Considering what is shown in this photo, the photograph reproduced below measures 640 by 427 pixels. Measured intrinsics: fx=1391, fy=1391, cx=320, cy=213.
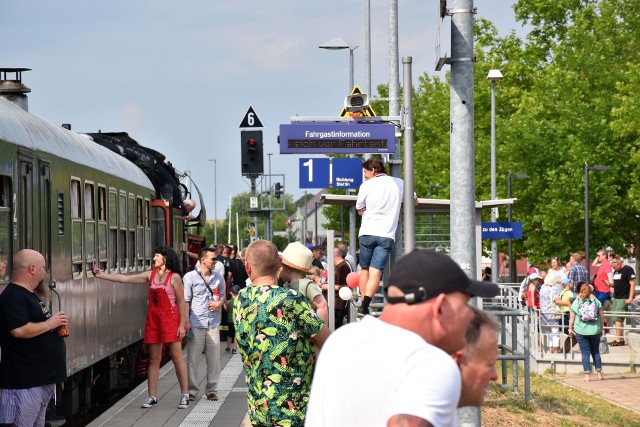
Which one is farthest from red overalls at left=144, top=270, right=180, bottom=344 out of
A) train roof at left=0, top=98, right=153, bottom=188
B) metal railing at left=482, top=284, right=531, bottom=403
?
metal railing at left=482, top=284, right=531, bottom=403

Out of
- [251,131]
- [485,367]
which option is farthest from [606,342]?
[485,367]

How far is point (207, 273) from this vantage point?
50.4 ft

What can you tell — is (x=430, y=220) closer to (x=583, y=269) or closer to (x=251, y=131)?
(x=251, y=131)

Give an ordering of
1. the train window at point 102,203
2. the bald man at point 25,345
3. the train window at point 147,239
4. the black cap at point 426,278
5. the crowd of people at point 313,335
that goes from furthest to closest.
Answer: the train window at point 147,239
the train window at point 102,203
the bald man at point 25,345
the black cap at point 426,278
the crowd of people at point 313,335

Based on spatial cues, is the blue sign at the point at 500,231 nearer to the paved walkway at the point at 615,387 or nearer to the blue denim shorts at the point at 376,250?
the paved walkway at the point at 615,387

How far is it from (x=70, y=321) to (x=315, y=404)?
971 cm

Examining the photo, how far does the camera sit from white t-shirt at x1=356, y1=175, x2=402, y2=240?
12.6m

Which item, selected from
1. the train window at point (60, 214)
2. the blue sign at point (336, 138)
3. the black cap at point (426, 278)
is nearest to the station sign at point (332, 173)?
the blue sign at point (336, 138)

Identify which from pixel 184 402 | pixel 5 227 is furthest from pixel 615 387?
pixel 5 227

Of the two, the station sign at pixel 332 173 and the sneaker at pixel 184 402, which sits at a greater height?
the station sign at pixel 332 173

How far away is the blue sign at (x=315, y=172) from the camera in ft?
69.1

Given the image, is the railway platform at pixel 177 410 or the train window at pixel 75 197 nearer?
the railway platform at pixel 177 410

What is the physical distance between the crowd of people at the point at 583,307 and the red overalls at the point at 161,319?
12193mm

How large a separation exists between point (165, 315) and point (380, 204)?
120 inches
